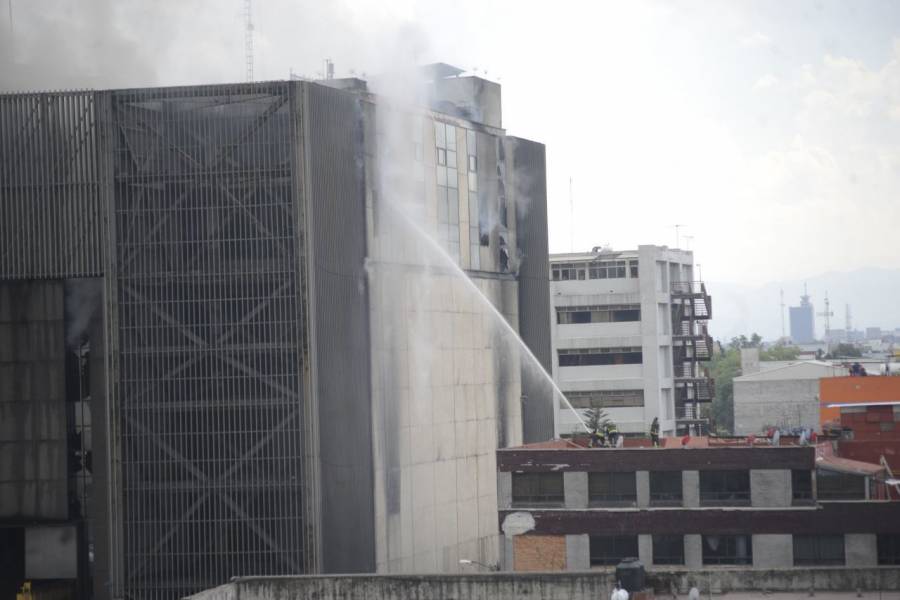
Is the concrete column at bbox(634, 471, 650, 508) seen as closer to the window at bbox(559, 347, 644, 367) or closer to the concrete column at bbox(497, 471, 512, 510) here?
the concrete column at bbox(497, 471, 512, 510)

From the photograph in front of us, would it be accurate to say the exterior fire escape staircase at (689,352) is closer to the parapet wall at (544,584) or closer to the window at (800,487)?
the window at (800,487)

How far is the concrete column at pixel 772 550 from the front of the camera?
46.8m

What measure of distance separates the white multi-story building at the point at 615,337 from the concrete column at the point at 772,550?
56381 mm

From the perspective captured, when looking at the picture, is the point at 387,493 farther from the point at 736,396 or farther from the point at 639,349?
the point at 736,396

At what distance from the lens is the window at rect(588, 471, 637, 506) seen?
159ft

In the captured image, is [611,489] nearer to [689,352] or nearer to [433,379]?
[433,379]

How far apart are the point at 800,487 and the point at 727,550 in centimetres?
320

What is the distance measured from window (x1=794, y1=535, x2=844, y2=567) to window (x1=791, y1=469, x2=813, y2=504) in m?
1.21

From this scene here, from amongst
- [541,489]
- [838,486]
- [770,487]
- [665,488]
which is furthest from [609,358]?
[770,487]

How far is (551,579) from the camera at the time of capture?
37.2 metres

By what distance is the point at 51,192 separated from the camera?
50.4m

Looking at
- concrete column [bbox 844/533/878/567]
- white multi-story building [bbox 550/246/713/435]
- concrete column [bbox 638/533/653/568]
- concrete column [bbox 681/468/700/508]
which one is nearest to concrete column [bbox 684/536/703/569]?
concrete column [bbox 681/468/700/508]

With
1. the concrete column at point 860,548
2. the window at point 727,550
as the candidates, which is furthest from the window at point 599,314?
the concrete column at point 860,548

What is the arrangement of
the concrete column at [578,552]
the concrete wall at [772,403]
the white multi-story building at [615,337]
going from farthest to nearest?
the concrete wall at [772,403], the white multi-story building at [615,337], the concrete column at [578,552]
